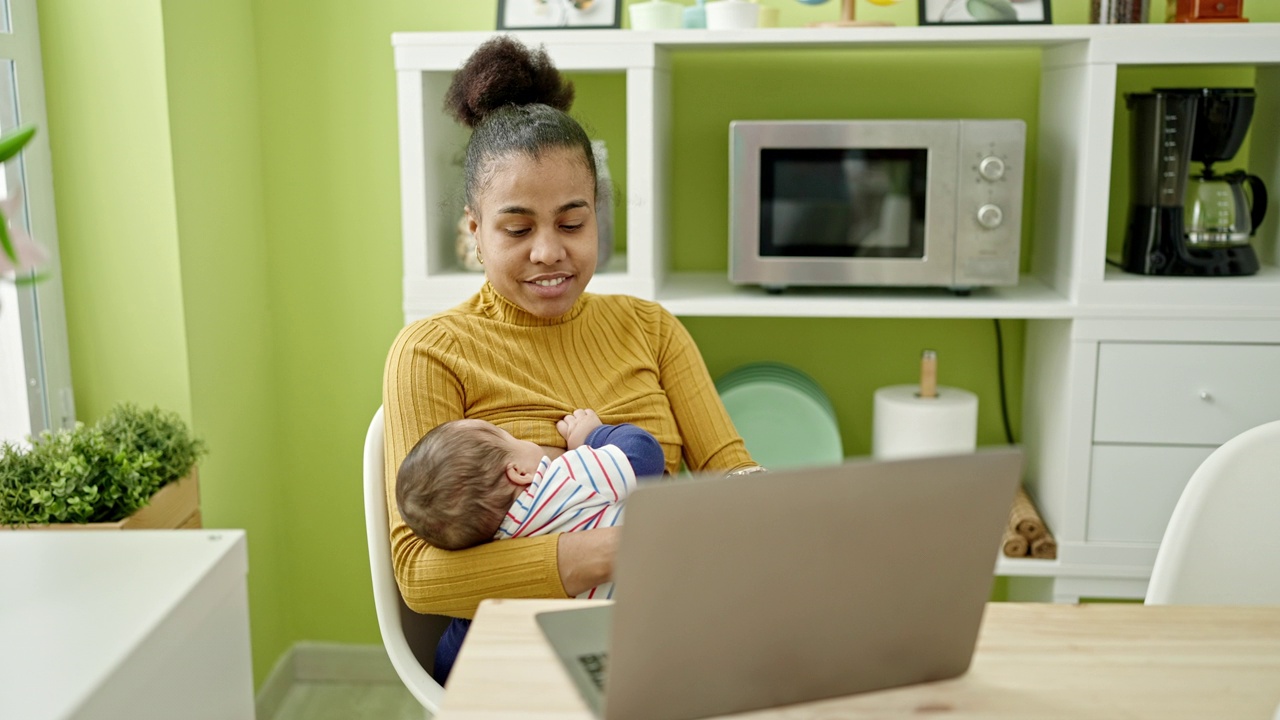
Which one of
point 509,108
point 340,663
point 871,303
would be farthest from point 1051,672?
point 340,663

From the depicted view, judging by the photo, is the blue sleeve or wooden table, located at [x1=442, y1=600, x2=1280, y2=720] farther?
the blue sleeve

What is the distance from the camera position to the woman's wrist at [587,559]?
1278 millimetres

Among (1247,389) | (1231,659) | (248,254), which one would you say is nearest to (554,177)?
(1231,659)

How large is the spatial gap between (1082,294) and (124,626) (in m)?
1.64

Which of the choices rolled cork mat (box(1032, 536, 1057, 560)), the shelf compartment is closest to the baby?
the shelf compartment

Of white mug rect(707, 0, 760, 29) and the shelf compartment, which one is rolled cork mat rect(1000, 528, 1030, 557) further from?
white mug rect(707, 0, 760, 29)

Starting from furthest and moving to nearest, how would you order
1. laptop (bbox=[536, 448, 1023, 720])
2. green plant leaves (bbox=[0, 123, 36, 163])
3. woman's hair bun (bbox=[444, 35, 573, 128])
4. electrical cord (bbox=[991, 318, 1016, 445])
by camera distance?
electrical cord (bbox=[991, 318, 1016, 445]), woman's hair bun (bbox=[444, 35, 573, 128]), green plant leaves (bbox=[0, 123, 36, 163]), laptop (bbox=[536, 448, 1023, 720])

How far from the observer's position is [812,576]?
30.0 inches

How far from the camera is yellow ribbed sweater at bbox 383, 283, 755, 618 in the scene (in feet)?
4.27

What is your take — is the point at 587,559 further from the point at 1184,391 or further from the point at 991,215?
the point at 1184,391

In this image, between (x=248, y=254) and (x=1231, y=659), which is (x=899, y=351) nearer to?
(x=248, y=254)

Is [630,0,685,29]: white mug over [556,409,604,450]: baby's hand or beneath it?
over

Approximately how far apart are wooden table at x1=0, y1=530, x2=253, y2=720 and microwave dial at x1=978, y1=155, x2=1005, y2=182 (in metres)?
→ 1.44

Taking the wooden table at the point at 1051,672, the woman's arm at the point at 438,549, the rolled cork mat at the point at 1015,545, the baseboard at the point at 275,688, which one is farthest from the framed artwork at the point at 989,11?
the baseboard at the point at 275,688
